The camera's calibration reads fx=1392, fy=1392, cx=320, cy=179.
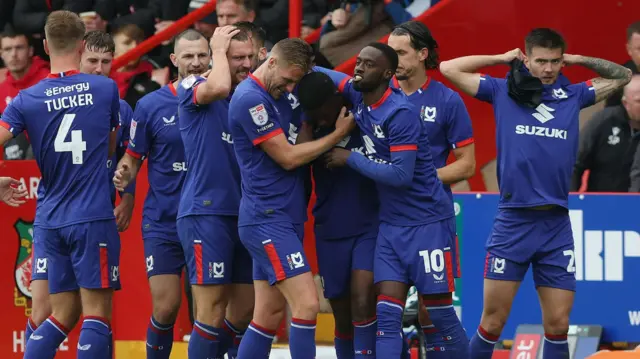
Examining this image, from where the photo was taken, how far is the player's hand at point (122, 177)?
978 centimetres

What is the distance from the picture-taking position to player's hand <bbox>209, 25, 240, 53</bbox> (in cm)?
922

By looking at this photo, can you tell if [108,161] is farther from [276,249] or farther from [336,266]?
[336,266]

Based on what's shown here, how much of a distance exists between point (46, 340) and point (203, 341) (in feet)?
3.45

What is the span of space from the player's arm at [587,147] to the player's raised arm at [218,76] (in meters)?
3.60

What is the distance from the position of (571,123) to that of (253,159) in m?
2.22

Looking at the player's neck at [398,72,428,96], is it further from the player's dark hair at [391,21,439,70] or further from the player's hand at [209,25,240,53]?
the player's hand at [209,25,240,53]

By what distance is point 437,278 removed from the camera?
28.9 ft

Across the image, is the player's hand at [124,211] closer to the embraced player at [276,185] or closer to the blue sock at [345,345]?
the embraced player at [276,185]

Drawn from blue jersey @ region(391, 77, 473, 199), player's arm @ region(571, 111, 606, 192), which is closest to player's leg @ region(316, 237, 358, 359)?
blue jersey @ region(391, 77, 473, 199)

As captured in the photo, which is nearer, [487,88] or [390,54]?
[390,54]

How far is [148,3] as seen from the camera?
1520 centimetres

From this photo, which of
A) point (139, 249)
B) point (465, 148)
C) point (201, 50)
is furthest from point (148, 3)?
point (465, 148)

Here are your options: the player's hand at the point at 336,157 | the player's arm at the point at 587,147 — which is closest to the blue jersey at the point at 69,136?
the player's hand at the point at 336,157

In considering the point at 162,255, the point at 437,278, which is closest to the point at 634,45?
the point at 437,278
